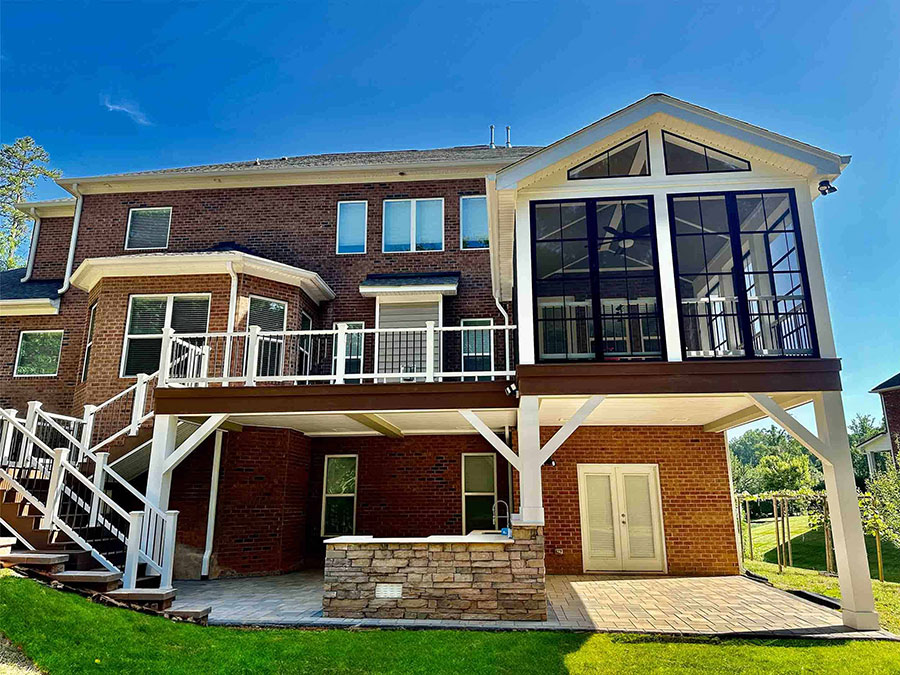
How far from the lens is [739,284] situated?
8.02 m

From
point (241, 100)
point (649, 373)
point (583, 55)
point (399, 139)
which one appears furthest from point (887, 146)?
point (649, 373)

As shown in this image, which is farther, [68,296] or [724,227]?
[68,296]

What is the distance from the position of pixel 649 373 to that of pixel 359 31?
43.2 feet

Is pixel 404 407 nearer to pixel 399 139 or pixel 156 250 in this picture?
pixel 156 250

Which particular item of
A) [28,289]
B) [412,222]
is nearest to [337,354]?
[412,222]

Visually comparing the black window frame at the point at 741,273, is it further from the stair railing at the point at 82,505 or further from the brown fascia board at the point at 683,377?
the stair railing at the point at 82,505

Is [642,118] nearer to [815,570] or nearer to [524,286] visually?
[524,286]

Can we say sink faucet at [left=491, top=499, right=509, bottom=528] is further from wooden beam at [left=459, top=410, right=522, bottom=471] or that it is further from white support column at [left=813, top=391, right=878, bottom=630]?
white support column at [left=813, top=391, right=878, bottom=630]

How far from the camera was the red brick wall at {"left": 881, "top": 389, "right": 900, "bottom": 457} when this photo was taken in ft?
76.9

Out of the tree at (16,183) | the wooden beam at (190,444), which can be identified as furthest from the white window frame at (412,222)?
the tree at (16,183)

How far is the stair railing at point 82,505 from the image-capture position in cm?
786

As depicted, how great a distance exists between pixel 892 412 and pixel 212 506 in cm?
2542

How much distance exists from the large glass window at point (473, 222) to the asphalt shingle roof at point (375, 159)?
949mm

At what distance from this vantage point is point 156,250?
14234mm
